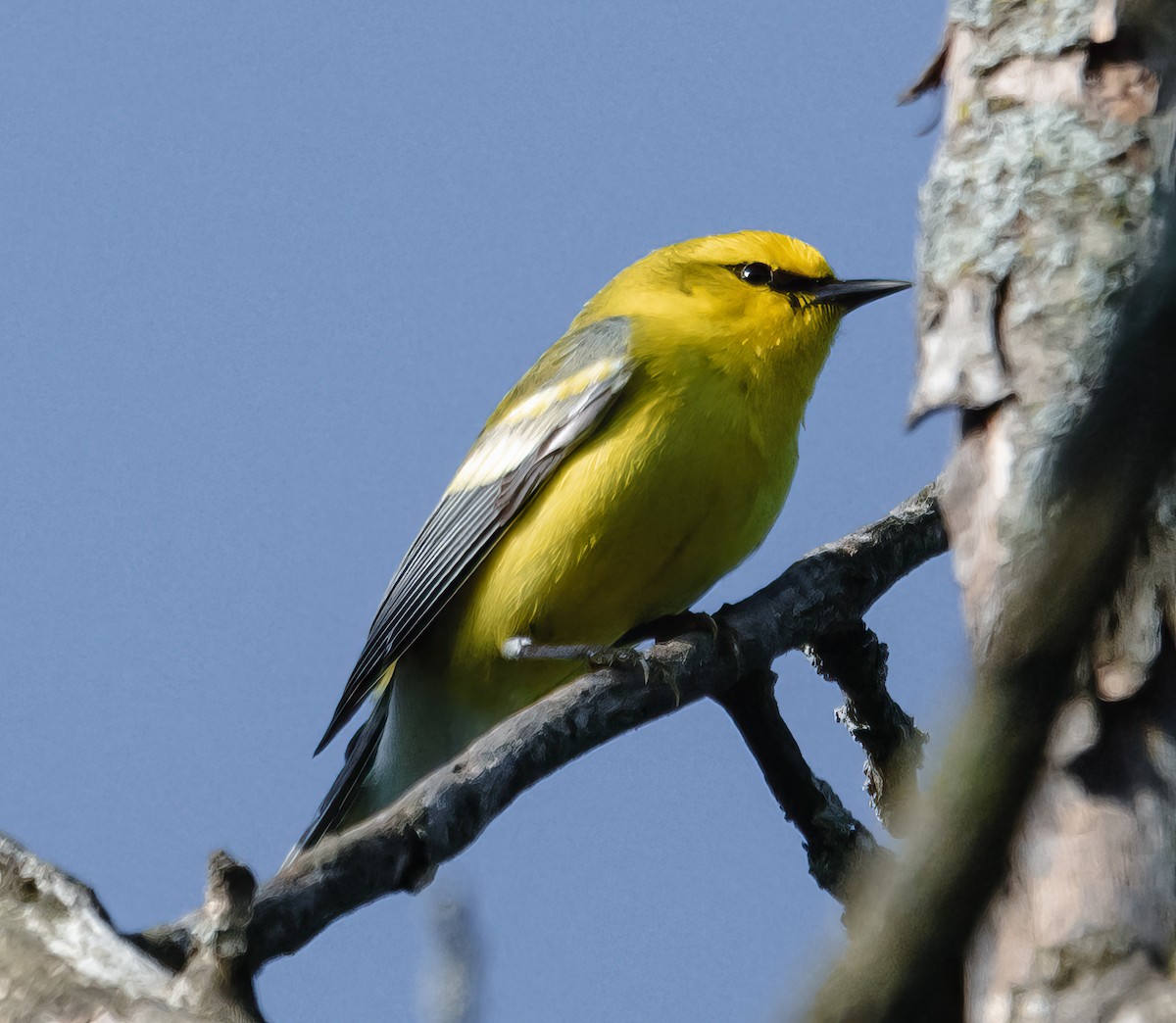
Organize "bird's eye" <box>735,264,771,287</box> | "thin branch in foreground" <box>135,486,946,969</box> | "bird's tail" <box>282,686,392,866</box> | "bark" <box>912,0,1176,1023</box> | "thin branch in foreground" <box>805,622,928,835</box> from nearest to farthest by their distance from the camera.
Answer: "bark" <box>912,0,1176,1023</box>
"thin branch in foreground" <box>135,486,946,969</box>
"thin branch in foreground" <box>805,622,928,835</box>
"bird's tail" <box>282,686,392,866</box>
"bird's eye" <box>735,264,771,287</box>

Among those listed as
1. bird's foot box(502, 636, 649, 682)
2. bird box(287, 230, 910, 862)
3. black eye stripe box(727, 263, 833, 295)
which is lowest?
bird's foot box(502, 636, 649, 682)

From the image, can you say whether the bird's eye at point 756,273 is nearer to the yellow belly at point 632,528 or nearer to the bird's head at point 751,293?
the bird's head at point 751,293

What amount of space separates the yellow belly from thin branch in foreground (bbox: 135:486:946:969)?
0.42m

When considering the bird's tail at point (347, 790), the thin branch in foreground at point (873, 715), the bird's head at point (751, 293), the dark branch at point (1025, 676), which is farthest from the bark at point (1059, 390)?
the bird's tail at point (347, 790)

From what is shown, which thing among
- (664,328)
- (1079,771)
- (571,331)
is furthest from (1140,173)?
(571,331)

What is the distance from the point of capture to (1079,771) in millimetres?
1823

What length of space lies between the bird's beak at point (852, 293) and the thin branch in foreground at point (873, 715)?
Answer: 152 centimetres

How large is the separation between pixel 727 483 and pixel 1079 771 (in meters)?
2.91

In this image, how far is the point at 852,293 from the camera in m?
5.31

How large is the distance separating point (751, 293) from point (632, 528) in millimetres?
1305

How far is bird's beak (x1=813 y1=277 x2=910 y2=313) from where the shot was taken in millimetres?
5316

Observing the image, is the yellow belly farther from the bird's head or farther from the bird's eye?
the bird's eye

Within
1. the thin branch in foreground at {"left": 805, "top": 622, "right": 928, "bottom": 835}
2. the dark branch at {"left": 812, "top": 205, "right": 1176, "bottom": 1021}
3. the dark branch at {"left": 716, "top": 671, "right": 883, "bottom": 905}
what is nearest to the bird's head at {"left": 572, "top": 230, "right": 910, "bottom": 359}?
the thin branch in foreground at {"left": 805, "top": 622, "right": 928, "bottom": 835}

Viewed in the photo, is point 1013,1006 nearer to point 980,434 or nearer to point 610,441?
point 980,434
